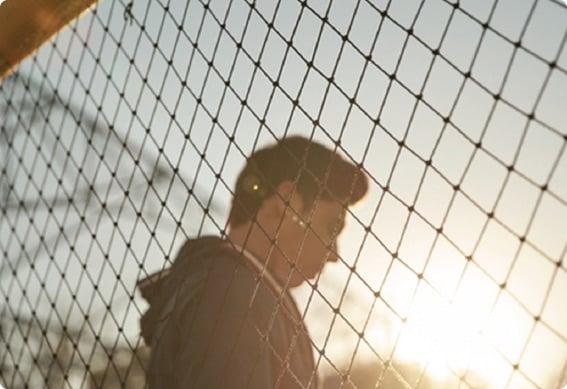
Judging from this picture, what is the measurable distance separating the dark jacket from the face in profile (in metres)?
0.20

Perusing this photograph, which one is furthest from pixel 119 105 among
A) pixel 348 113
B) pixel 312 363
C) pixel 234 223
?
pixel 312 363

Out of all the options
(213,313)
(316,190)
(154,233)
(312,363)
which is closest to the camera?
(213,313)

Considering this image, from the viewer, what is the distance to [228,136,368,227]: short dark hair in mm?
1467

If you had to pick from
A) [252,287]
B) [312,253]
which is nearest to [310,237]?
[312,253]

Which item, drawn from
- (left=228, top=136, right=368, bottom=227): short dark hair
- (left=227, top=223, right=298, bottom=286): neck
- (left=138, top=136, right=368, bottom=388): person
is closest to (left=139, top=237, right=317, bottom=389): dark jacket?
(left=138, top=136, right=368, bottom=388): person

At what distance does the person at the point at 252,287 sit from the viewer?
1.09 meters

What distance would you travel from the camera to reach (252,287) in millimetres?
1133

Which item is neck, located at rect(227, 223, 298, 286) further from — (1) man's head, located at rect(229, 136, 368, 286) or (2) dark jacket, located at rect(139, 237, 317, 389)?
(2) dark jacket, located at rect(139, 237, 317, 389)

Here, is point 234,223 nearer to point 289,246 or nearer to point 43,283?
point 289,246

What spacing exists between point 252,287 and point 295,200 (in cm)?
35

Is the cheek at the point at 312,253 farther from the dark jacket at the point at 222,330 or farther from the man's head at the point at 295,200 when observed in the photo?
the dark jacket at the point at 222,330

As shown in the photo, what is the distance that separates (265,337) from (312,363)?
6.8 inches

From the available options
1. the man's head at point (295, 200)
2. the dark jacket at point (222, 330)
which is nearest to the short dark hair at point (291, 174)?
the man's head at point (295, 200)

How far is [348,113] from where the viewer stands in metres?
1.27
